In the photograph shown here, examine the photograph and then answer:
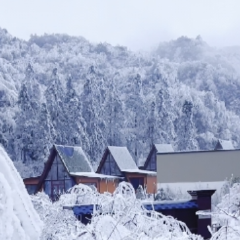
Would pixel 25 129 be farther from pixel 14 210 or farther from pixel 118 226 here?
pixel 14 210

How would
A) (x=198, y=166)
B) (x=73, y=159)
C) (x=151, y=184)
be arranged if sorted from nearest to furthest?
(x=198, y=166)
(x=73, y=159)
(x=151, y=184)

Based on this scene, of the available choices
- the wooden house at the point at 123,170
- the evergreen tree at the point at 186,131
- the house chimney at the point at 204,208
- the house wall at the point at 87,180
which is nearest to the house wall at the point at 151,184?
the wooden house at the point at 123,170

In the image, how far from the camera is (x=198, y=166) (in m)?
28.2

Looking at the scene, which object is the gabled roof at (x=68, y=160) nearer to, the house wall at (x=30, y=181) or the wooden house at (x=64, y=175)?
the wooden house at (x=64, y=175)

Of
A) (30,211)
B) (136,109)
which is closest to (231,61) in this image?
(136,109)

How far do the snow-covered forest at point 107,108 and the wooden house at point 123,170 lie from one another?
1306 centimetres

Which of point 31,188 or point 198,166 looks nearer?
point 198,166

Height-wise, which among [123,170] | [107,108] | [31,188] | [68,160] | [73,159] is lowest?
[31,188]

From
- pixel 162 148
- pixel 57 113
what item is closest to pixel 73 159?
pixel 162 148

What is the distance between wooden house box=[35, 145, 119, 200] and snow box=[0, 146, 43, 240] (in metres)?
27.0

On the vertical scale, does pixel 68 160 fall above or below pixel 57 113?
below

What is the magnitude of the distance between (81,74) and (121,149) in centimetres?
5832

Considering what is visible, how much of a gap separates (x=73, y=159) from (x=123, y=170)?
3.95 m

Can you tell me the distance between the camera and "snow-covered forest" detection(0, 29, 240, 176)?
165 feet
